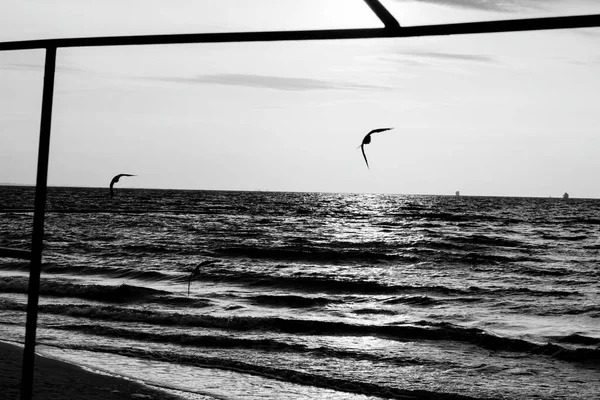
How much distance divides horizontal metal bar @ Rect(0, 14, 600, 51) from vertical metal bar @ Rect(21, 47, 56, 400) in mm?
144

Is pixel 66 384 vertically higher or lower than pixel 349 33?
lower

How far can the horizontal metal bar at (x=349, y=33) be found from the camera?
199cm

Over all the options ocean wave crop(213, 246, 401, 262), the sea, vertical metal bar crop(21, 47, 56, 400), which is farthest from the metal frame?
ocean wave crop(213, 246, 401, 262)

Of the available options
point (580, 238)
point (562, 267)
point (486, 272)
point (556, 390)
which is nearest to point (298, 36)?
point (556, 390)

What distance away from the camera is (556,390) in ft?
29.0

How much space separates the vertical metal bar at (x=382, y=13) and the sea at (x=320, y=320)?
2283 mm

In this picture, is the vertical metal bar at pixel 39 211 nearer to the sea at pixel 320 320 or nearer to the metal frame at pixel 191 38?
the metal frame at pixel 191 38

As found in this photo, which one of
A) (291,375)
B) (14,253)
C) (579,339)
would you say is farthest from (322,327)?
(14,253)

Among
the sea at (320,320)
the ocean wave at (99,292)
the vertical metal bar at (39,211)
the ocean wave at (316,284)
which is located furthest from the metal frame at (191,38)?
the ocean wave at (316,284)

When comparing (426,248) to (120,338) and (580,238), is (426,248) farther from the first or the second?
(120,338)

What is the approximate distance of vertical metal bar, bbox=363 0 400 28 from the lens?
7.24 feet

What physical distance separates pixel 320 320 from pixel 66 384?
7.20 m

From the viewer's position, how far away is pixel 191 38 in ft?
8.36

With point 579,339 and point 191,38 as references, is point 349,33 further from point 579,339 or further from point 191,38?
point 579,339
